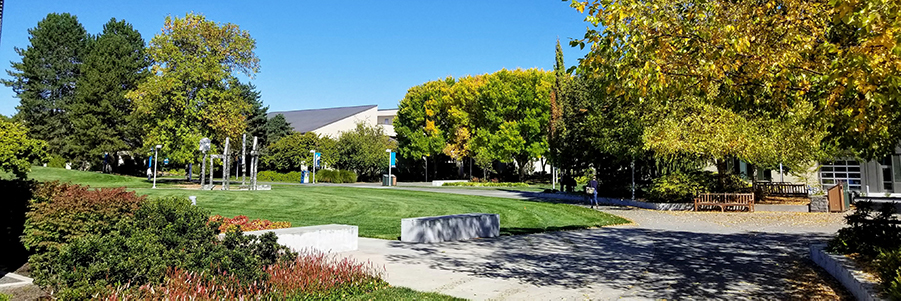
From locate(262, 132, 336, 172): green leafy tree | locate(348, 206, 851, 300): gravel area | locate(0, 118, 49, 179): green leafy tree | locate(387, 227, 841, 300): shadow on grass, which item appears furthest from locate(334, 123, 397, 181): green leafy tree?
→ locate(387, 227, 841, 300): shadow on grass

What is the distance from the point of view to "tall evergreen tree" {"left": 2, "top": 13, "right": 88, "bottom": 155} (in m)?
55.5

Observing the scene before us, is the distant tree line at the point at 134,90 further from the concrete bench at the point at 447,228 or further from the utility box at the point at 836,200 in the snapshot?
the utility box at the point at 836,200

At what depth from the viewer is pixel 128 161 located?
203ft

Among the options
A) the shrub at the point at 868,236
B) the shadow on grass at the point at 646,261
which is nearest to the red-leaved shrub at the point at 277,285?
the shadow on grass at the point at 646,261

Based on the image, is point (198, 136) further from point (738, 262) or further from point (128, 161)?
point (128, 161)

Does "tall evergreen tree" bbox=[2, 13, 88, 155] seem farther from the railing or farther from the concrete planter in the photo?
the railing

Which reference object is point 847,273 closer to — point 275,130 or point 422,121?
point 422,121

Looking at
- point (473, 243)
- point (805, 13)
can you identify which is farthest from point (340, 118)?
point (805, 13)

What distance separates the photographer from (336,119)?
7281cm

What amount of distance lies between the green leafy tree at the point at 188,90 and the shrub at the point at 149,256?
→ 88.6 ft

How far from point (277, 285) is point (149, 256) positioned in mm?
1506

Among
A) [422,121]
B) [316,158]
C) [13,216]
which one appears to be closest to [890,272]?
[13,216]

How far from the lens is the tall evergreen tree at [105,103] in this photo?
4900 centimetres

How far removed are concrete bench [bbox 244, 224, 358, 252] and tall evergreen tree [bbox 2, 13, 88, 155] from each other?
58.6 m
